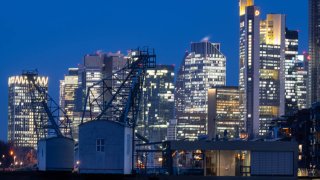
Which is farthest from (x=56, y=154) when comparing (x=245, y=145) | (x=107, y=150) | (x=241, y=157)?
(x=107, y=150)

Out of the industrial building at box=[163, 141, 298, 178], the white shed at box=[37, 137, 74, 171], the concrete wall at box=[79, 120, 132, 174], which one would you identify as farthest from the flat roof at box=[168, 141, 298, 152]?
the white shed at box=[37, 137, 74, 171]

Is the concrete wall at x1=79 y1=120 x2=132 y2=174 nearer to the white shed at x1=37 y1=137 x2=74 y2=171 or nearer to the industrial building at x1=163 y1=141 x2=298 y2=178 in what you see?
the industrial building at x1=163 y1=141 x2=298 y2=178

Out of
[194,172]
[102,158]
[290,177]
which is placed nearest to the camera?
[102,158]

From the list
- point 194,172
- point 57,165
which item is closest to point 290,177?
point 194,172

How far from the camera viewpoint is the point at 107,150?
66.2m

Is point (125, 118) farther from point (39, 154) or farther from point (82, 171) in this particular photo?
point (82, 171)

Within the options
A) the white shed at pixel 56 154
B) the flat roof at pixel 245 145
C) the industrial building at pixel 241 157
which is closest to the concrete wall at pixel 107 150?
the flat roof at pixel 245 145

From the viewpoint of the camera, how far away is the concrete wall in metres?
66.1

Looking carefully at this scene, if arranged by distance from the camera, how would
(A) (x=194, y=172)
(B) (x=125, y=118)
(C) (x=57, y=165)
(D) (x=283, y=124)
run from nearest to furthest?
1. (A) (x=194, y=172)
2. (C) (x=57, y=165)
3. (B) (x=125, y=118)
4. (D) (x=283, y=124)

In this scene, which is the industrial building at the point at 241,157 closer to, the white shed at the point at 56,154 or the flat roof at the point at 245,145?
the flat roof at the point at 245,145

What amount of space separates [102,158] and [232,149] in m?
11.8

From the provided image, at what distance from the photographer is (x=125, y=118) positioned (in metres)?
91.8

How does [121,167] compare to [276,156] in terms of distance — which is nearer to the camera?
[121,167]

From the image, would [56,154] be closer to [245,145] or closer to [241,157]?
[241,157]
